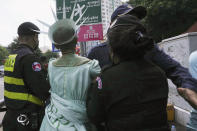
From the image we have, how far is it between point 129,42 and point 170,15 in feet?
63.3

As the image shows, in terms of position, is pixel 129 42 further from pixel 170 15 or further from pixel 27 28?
pixel 170 15

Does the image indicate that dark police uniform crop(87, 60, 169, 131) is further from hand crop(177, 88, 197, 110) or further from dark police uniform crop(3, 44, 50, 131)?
dark police uniform crop(3, 44, 50, 131)

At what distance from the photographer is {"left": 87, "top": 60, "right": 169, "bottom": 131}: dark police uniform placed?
4.36 ft

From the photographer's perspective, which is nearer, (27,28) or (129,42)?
(129,42)

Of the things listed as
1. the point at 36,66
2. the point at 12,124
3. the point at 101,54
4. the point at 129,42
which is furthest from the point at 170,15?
the point at 129,42

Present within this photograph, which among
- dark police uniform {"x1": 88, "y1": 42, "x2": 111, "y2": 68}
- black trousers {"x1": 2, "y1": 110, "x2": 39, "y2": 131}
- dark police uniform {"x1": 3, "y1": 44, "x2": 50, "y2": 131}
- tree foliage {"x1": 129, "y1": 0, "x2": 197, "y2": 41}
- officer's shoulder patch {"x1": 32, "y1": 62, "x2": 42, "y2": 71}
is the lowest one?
black trousers {"x1": 2, "y1": 110, "x2": 39, "y2": 131}

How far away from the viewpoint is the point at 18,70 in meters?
2.31

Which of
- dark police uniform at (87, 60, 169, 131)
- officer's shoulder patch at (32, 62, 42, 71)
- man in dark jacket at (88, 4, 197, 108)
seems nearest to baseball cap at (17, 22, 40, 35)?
officer's shoulder patch at (32, 62, 42, 71)

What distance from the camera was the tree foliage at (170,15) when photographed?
18578 millimetres

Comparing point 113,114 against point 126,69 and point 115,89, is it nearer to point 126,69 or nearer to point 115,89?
point 115,89

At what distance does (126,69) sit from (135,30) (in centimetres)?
25

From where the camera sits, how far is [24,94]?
7.53 ft

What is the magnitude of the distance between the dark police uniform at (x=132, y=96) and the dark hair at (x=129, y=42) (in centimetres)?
6

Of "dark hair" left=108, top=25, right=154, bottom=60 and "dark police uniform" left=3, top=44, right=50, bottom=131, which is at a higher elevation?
"dark hair" left=108, top=25, right=154, bottom=60
